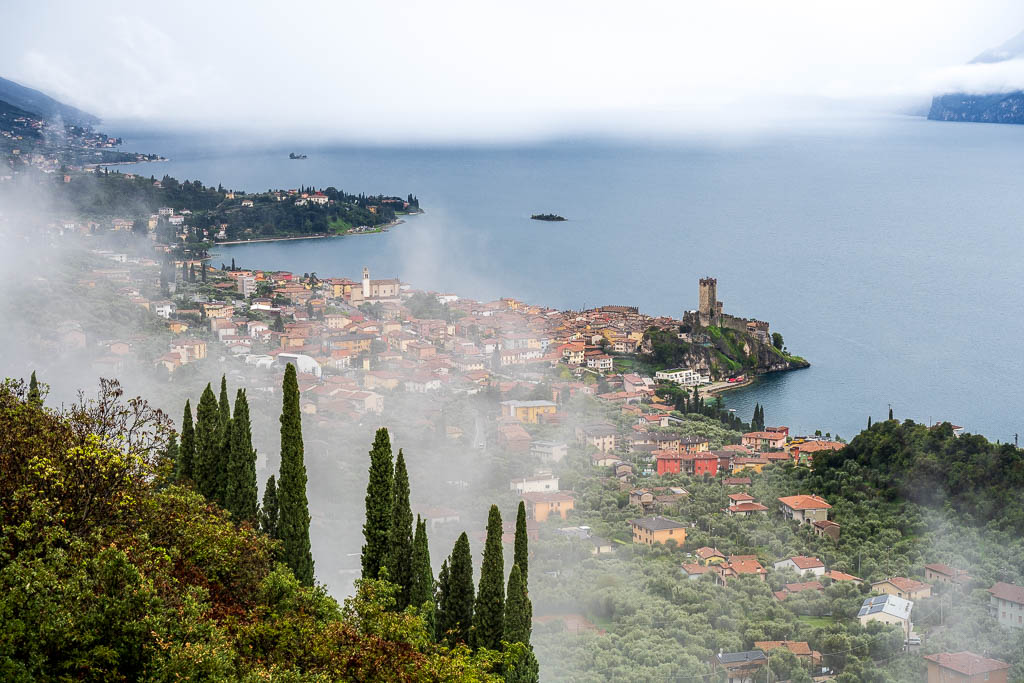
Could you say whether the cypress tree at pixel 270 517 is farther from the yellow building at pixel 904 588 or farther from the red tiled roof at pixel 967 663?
the yellow building at pixel 904 588

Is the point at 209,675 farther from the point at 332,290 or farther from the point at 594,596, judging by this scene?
the point at 332,290

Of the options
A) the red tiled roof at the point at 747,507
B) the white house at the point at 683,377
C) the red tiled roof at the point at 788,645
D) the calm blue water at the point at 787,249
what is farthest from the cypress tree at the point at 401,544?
the white house at the point at 683,377

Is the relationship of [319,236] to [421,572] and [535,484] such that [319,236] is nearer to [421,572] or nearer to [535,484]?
[535,484]

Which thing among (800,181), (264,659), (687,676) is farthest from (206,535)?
(800,181)

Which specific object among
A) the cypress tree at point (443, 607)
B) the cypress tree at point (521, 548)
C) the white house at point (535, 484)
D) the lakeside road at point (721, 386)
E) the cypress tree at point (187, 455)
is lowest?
the lakeside road at point (721, 386)

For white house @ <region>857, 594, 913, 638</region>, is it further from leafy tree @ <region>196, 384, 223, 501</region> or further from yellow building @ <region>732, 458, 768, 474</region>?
leafy tree @ <region>196, 384, 223, 501</region>

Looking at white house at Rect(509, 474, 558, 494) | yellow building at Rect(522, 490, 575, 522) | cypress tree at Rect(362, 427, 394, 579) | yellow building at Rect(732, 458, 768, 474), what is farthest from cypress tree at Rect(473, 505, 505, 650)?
yellow building at Rect(732, 458, 768, 474)
